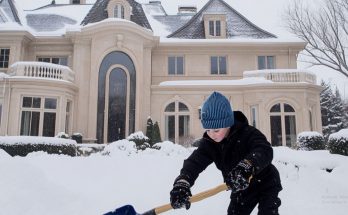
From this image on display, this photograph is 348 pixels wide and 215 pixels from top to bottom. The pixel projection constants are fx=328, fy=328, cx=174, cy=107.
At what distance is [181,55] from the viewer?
22000 millimetres

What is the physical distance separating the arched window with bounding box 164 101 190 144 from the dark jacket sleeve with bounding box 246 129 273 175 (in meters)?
17.2

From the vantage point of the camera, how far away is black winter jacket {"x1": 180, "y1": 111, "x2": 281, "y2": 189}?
2746 millimetres

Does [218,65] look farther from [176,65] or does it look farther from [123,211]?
[123,211]

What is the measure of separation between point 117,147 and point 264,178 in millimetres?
11841

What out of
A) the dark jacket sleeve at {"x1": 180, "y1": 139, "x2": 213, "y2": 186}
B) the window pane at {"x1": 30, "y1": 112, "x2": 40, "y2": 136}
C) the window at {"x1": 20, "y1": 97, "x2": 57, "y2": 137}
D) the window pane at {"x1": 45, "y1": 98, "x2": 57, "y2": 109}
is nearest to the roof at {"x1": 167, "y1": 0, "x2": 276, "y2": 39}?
the window pane at {"x1": 45, "y1": 98, "x2": 57, "y2": 109}

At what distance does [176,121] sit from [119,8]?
27.6 ft

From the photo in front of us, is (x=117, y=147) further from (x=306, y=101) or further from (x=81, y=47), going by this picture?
(x=306, y=101)

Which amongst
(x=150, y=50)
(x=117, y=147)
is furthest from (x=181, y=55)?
(x=117, y=147)

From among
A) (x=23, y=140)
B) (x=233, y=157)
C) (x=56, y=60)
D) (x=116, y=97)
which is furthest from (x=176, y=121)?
(x=233, y=157)

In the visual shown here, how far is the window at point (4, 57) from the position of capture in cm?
2061

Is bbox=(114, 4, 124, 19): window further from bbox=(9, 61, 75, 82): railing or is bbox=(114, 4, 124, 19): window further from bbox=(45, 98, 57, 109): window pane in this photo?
bbox=(45, 98, 57, 109): window pane

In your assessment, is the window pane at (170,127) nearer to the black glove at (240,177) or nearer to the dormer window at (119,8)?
the dormer window at (119,8)

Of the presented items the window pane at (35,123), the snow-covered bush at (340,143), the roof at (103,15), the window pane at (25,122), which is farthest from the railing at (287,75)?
the window pane at (25,122)

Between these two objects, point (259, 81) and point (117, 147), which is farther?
point (259, 81)
